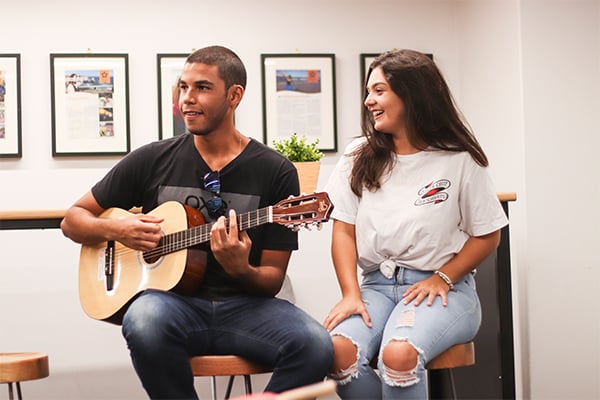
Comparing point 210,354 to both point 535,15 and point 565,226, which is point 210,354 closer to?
point 565,226

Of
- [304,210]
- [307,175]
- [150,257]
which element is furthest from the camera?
[307,175]

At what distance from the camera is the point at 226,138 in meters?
2.43

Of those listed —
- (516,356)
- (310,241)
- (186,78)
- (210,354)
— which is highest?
(186,78)

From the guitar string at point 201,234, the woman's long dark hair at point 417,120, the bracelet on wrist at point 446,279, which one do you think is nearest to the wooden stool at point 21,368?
the guitar string at point 201,234

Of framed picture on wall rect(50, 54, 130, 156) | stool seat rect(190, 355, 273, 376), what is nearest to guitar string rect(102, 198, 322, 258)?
stool seat rect(190, 355, 273, 376)

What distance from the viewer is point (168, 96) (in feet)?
12.5

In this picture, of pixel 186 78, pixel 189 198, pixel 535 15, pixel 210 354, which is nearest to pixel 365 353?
pixel 210 354

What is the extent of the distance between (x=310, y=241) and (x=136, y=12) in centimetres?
134

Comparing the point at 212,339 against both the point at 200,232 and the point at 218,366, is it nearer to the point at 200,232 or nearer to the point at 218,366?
the point at 218,366

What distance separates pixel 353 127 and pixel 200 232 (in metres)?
1.86

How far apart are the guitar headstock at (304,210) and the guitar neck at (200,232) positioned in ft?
0.10

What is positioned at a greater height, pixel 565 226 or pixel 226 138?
pixel 226 138

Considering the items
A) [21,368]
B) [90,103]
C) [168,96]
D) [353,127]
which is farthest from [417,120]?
[90,103]

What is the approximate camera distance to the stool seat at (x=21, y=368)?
2580 millimetres
